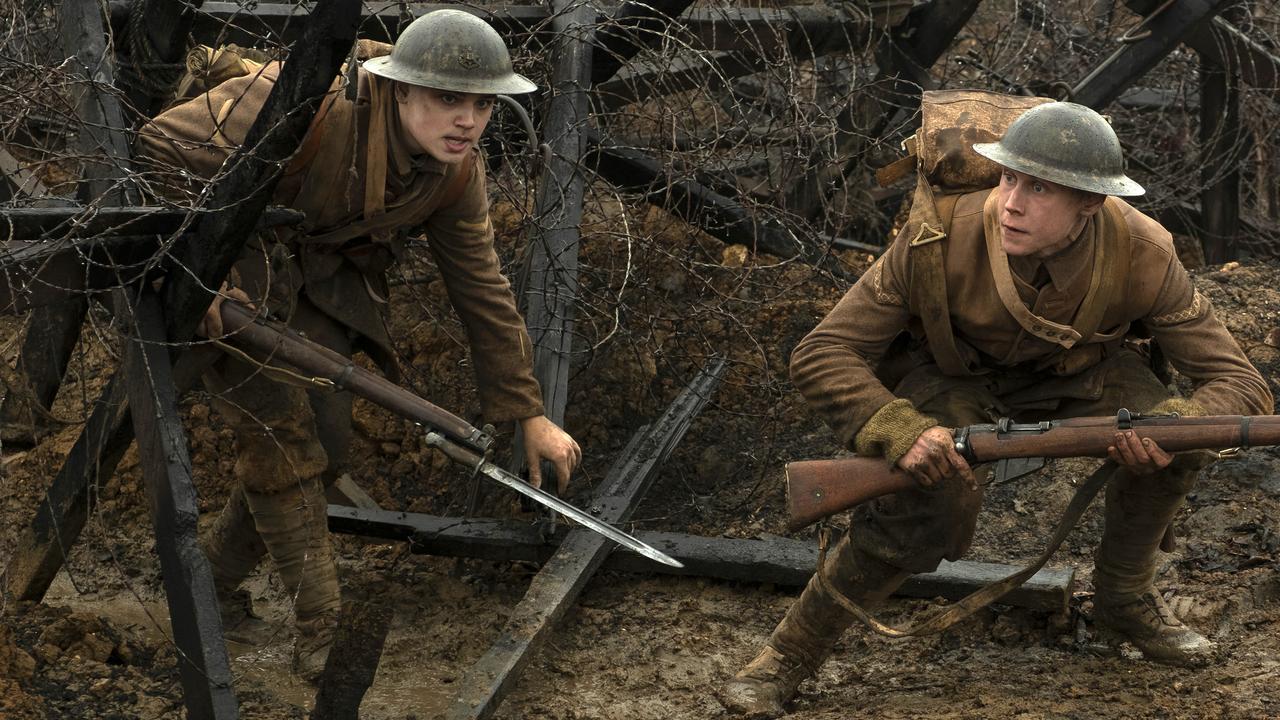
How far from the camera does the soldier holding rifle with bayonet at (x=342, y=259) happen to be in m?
4.29

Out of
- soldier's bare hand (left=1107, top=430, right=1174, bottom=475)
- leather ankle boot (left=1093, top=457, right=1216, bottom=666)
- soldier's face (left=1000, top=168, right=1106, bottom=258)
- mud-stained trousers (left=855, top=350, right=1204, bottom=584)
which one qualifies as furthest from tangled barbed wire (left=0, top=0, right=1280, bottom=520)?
soldier's bare hand (left=1107, top=430, right=1174, bottom=475)

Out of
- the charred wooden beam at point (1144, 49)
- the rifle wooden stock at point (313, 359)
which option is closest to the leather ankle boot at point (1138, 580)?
the rifle wooden stock at point (313, 359)

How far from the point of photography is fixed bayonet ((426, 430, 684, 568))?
396 centimetres

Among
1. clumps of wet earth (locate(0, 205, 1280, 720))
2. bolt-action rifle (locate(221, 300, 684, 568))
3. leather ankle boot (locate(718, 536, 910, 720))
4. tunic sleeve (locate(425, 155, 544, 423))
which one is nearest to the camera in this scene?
bolt-action rifle (locate(221, 300, 684, 568))

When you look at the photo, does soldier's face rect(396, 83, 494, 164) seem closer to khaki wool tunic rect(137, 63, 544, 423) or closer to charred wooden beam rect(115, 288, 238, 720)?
khaki wool tunic rect(137, 63, 544, 423)

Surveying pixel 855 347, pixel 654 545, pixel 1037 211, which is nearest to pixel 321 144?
pixel 855 347

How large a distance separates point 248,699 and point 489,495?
5.09 feet

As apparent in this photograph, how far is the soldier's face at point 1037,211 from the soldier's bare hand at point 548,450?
144 centimetres

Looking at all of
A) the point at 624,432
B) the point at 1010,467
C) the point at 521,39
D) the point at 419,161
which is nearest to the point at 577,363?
the point at 624,432

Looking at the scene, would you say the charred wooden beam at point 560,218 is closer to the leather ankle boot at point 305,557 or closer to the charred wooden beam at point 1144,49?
the leather ankle boot at point 305,557

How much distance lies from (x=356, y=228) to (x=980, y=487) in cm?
199

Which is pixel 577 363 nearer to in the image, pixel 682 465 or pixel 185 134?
pixel 682 465

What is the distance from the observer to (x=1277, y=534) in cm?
521

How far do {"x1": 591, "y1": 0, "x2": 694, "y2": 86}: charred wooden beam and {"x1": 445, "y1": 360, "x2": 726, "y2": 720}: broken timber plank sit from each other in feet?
4.18
